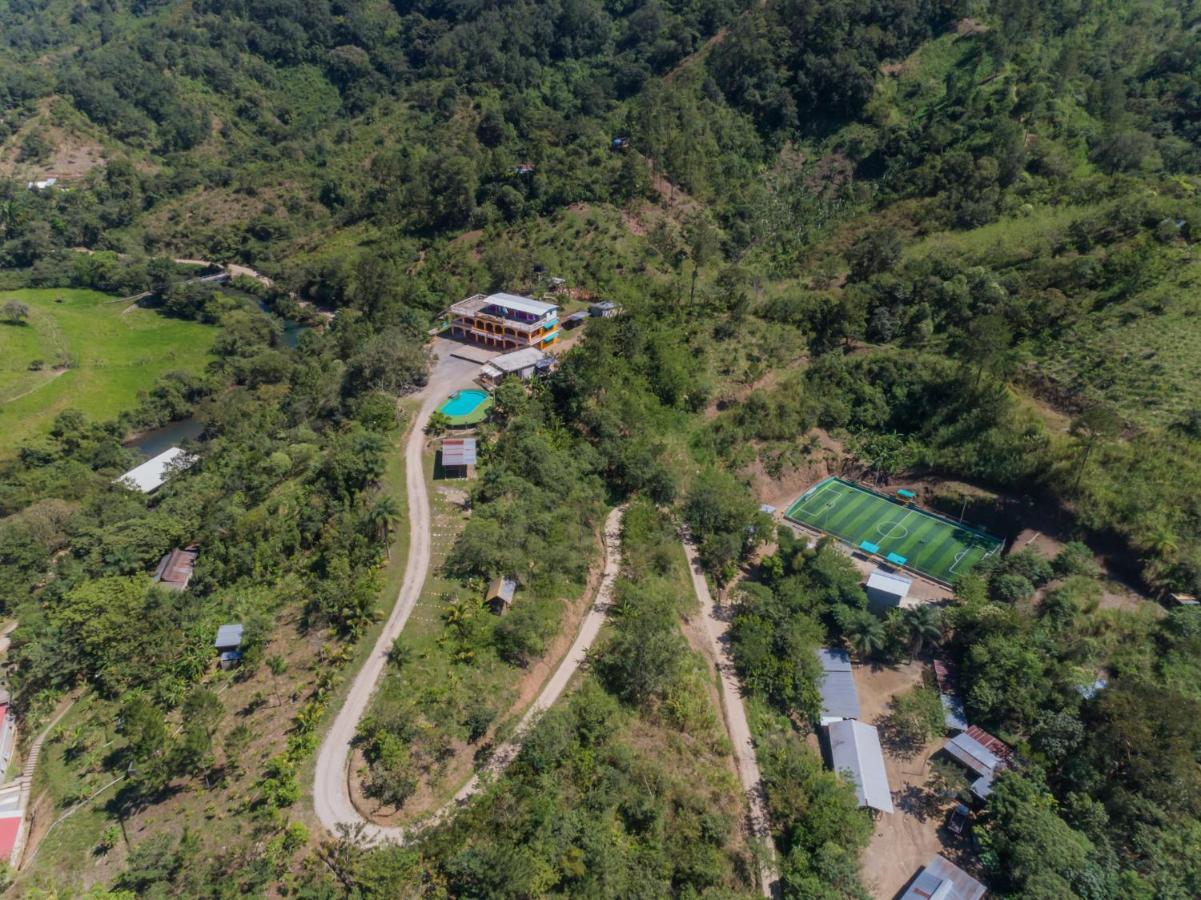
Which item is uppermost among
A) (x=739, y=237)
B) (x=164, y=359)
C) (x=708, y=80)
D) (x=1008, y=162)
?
(x=708, y=80)

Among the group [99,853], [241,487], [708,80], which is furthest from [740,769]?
[708,80]

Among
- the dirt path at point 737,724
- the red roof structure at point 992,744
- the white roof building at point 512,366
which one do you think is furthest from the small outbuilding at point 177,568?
the red roof structure at point 992,744

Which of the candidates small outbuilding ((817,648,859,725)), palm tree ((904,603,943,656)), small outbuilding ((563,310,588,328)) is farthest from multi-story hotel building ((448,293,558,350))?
palm tree ((904,603,943,656))

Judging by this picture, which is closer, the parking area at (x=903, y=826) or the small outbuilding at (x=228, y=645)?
the parking area at (x=903, y=826)

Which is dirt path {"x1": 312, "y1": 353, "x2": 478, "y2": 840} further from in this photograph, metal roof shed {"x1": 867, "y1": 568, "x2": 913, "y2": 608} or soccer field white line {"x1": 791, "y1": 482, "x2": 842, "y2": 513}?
soccer field white line {"x1": 791, "y1": 482, "x2": 842, "y2": 513}

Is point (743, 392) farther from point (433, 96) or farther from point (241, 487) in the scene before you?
point (433, 96)

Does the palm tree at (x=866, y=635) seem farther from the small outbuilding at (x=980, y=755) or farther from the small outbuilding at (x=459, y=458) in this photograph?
the small outbuilding at (x=459, y=458)
